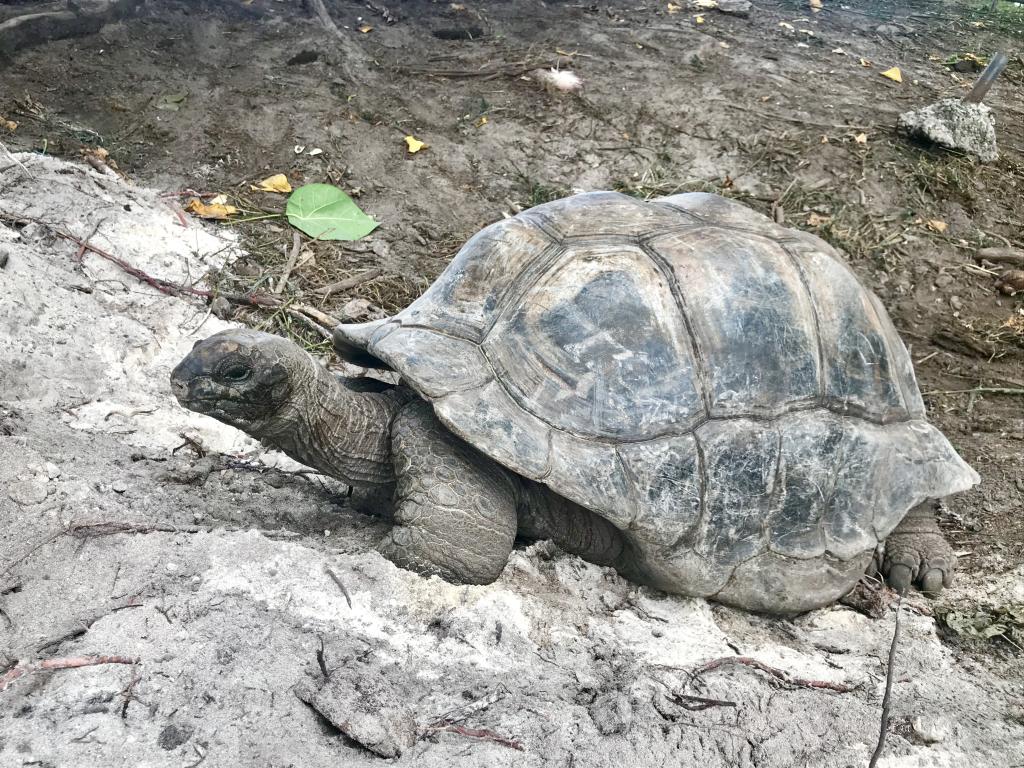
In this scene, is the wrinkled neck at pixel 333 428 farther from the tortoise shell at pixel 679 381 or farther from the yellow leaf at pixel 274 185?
the yellow leaf at pixel 274 185

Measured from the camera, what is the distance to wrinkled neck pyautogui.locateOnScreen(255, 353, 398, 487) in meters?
2.77

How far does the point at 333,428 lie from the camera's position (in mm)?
2846

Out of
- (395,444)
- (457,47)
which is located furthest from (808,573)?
(457,47)

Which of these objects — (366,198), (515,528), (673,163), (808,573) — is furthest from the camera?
(673,163)

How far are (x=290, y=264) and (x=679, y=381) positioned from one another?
296 centimetres

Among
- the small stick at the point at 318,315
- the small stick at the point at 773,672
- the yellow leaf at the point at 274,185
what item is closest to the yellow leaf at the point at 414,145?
the yellow leaf at the point at 274,185

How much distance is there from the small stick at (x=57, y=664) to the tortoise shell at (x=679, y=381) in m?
1.14

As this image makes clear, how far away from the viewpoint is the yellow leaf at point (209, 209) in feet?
16.9

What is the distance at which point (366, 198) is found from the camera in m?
5.71

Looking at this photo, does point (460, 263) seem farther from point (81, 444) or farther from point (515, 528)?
point (81, 444)

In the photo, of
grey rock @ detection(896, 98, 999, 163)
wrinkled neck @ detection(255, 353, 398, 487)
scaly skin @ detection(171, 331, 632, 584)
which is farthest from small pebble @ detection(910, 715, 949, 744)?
grey rock @ detection(896, 98, 999, 163)

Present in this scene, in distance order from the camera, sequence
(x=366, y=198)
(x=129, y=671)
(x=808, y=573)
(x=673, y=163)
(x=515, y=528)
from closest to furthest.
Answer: (x=129, y=671)
(x=515, y=528)
(x=808, y=573)
(x=366, y=198)
(x=673, y=163)

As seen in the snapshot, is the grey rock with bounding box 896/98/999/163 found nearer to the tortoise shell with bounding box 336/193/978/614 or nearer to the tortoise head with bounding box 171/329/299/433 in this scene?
the tortoise shell with bounding box 336/193/978/614

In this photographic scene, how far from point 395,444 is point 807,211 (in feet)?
14.2
